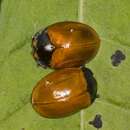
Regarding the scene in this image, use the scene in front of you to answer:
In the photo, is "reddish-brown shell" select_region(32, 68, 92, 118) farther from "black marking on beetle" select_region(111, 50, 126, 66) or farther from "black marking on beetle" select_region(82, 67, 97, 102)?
"black marking on beetle" select_region(111, 50, 126, 66)

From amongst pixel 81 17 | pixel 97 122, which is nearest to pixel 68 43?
pixel 81 17

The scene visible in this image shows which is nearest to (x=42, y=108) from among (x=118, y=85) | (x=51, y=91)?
(x=51, y=91)

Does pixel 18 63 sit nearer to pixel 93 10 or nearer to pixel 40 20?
pixel 40 20

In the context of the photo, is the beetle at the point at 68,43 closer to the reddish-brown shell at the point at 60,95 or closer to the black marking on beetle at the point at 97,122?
the reddish-brown shell at the point at 60,95

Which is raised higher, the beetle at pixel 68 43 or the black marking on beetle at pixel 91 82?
the beetle at pixel 68 43

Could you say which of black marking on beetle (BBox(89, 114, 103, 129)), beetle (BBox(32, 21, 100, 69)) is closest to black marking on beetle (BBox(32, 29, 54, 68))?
beetle (BBox(32, 21, 100, 69))

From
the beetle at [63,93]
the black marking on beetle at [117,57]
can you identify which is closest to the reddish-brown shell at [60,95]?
the beetle at [63,93]

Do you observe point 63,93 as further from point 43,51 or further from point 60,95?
point 43,51
